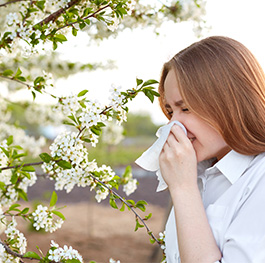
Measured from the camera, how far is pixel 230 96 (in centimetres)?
141

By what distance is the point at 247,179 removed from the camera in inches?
52.3

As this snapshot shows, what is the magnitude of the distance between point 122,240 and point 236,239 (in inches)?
196

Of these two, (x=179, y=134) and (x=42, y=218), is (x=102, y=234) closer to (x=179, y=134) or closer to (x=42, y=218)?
(x=42, y=218)

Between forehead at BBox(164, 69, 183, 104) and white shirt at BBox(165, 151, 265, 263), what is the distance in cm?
28

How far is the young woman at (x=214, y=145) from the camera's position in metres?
1.27

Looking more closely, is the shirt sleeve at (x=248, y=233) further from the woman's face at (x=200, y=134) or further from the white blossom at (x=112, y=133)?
the white blossom at (x=112, y=133)

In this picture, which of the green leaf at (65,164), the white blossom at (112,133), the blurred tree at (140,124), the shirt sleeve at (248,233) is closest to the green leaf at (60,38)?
the green leaf at (65,164)

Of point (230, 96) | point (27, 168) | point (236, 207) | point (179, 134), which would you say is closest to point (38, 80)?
point (27, 168)

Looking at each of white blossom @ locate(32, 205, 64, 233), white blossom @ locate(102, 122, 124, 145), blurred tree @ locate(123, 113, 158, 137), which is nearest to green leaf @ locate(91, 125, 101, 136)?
white blossom @ locate(32, 205, 64, 233)

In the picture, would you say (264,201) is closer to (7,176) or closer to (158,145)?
(158,145)

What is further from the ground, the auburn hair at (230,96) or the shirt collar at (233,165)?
the auburn hair at (230,96)

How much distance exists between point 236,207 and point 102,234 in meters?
5.20

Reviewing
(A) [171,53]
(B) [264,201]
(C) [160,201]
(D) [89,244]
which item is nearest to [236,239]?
(B) [264,201]

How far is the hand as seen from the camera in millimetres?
1372
